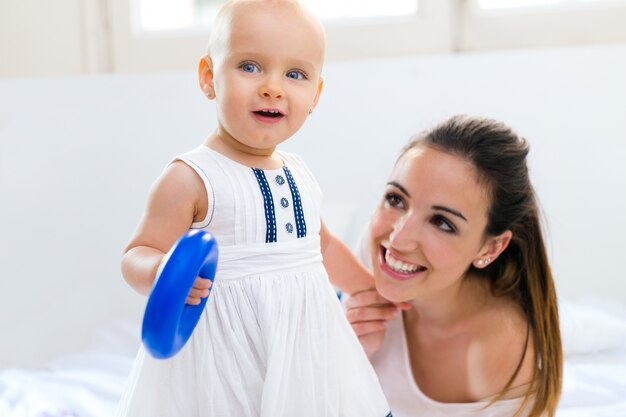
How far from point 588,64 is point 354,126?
0.63 m

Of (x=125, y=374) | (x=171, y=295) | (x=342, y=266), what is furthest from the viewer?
(x=125, y=374)

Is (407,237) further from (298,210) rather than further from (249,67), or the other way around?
(249,67)

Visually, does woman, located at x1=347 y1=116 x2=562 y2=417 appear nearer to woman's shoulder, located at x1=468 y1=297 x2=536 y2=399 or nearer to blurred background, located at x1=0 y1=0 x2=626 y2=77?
woman's shoulder, located at x1=468 y1=297 x2=536 y2=399

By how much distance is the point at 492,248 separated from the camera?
4.34ft

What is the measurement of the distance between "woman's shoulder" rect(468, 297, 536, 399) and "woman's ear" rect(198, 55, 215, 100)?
0.72m

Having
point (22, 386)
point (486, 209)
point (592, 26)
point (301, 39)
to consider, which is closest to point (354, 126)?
point (592, 26)

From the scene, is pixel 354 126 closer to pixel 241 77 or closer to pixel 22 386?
pixel 22 386

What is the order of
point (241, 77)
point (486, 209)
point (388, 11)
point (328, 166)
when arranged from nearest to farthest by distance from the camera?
point (241, 77)
point (486, 209)
point (328, 166)
point (388, 11)

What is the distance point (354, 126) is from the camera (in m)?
2.09

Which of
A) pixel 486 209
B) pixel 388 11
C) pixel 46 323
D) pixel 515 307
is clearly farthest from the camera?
pixel 388 11

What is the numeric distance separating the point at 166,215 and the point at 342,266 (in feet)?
1.34

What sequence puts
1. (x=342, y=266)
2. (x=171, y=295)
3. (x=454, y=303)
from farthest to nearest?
1. (x=454, y=303)
2. (x=342, y=266)
3. (x=171, y=295)

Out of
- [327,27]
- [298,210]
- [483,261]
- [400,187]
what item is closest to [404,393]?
[483,261]

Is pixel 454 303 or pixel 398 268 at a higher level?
pixel 398 268
